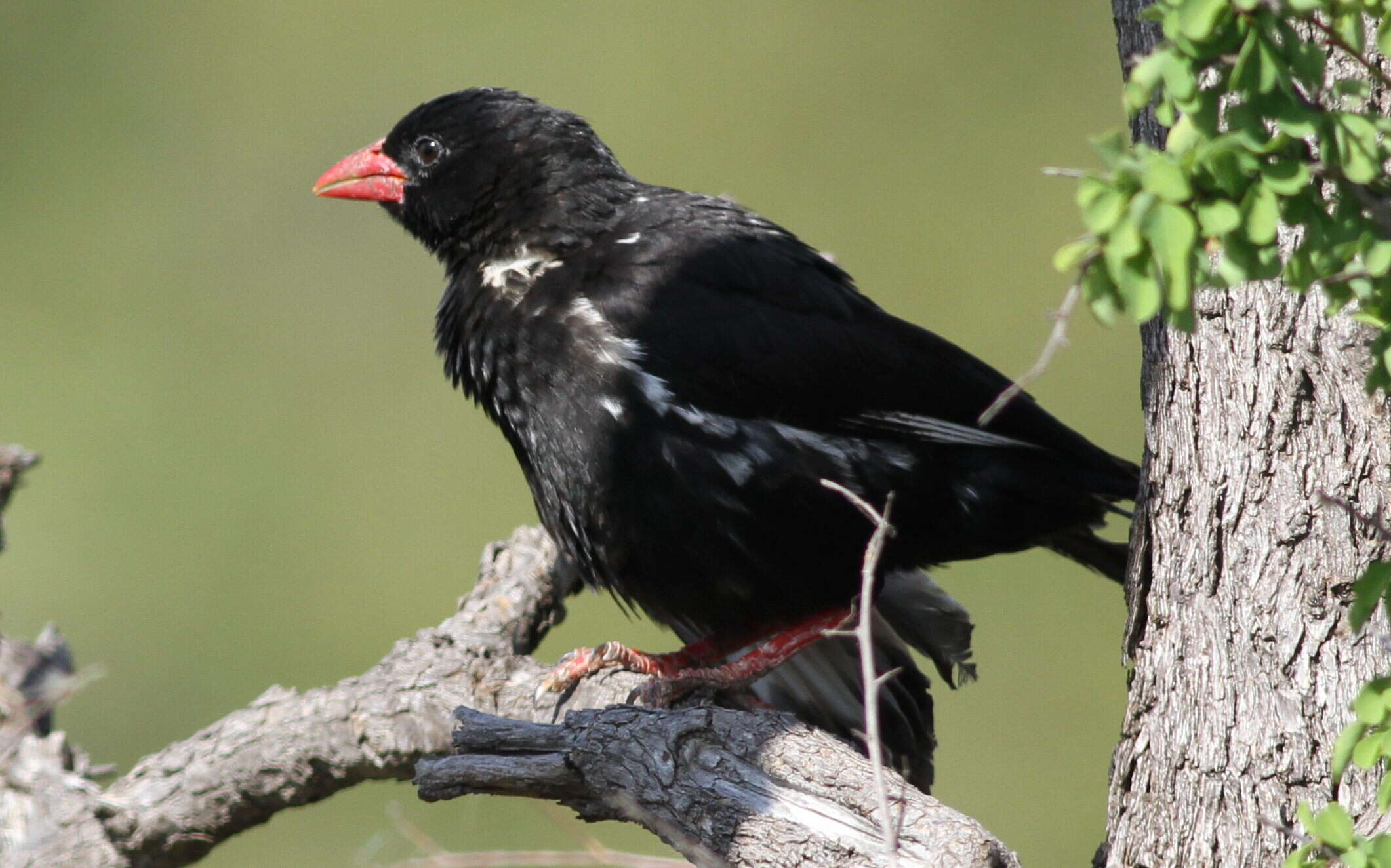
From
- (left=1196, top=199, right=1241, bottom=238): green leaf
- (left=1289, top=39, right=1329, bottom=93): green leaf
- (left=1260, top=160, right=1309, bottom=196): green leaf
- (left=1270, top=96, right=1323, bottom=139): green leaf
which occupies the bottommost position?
(left=1196, top=199, right=1241, bottom=238): green leaf

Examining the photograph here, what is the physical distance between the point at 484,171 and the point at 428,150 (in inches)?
10.2

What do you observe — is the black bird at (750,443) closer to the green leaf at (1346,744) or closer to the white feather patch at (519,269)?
the white feather patch at (519,269)

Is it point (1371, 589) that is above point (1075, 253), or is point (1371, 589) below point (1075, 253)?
below

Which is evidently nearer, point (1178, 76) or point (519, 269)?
point (1178, 76)

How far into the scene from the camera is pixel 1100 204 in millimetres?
1653

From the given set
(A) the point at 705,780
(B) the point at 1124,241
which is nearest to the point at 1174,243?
(B) the point at 1124,241

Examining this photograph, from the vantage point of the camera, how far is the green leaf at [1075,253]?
1.65 m

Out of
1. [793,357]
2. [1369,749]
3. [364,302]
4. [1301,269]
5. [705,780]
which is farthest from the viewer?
[364,302]

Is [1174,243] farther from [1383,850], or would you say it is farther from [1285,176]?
[1383,850]

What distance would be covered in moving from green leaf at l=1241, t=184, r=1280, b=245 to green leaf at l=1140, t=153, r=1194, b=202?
84 millimetres

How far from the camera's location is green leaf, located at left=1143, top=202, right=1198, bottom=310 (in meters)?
1.62

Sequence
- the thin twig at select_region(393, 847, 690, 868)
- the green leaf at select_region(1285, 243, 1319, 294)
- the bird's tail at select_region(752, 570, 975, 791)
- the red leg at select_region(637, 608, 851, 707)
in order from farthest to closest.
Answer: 1. the bird's tail at select_region(752, 570, 975, 791)
2. the red leg at select_region(637, 608, 851, 707)
3. the thin twig at select_region(393, 847, 690, 868)
4. the green leaf at select_region(1285, 243, 1319, 294)

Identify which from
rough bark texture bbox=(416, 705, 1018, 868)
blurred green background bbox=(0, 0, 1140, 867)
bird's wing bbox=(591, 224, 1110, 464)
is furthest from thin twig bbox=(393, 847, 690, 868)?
blurred green background bbox=(0, 0, 1140, 867)

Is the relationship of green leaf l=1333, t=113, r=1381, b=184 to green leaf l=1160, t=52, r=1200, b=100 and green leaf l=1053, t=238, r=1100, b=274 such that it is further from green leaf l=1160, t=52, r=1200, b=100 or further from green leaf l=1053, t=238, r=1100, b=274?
green leaf l=1053, t=238, r=1100, b=274
